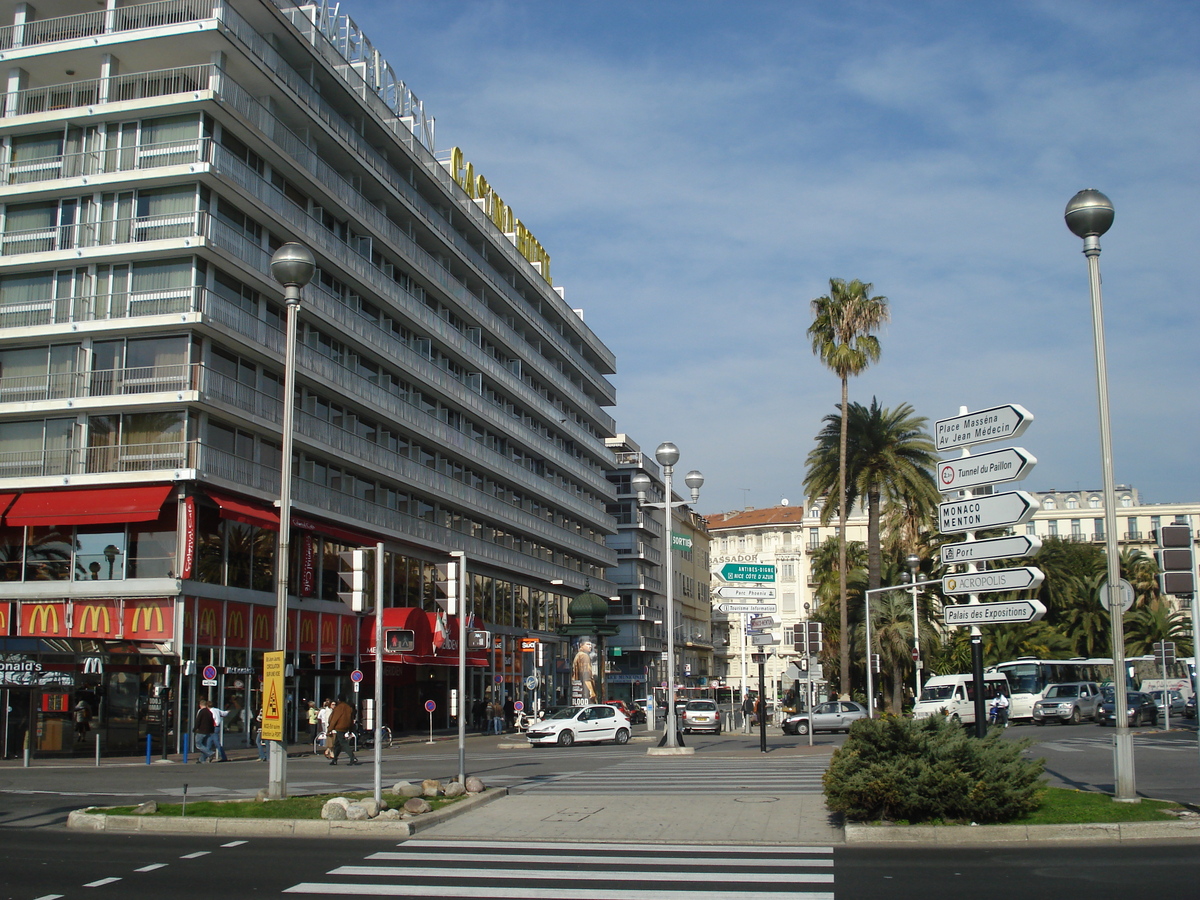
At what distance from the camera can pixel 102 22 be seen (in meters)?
36.9

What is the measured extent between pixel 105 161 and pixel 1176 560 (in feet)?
111

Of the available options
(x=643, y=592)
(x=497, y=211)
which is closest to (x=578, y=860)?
(x=497, y=211)

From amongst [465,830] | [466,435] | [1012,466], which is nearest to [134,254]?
[466,435]

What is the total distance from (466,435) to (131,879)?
45.6 m

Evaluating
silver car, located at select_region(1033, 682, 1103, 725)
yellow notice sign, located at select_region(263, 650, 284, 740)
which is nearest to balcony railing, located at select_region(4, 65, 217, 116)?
yellow notice sign, located at select_region(263, 650, 284, 740)

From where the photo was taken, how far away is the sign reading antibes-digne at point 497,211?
56.8 m

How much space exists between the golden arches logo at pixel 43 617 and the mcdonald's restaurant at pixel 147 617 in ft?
0.10

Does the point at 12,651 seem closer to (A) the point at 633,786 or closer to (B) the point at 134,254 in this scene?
(B) the point at 134,254

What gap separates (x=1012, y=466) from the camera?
14.2 metres

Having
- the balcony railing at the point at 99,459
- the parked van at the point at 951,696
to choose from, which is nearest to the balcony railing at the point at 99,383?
the balcony railing at the point at 99,459

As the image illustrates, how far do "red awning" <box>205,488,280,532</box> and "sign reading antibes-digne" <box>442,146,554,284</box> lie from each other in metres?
24.4

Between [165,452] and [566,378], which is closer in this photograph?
[165,452]

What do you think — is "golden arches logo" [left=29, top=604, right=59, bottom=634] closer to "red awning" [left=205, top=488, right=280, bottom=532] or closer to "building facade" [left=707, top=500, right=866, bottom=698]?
"red awning" [left=205, top=488, right=280, bottom=532]

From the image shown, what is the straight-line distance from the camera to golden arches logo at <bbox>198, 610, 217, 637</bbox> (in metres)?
33.7
